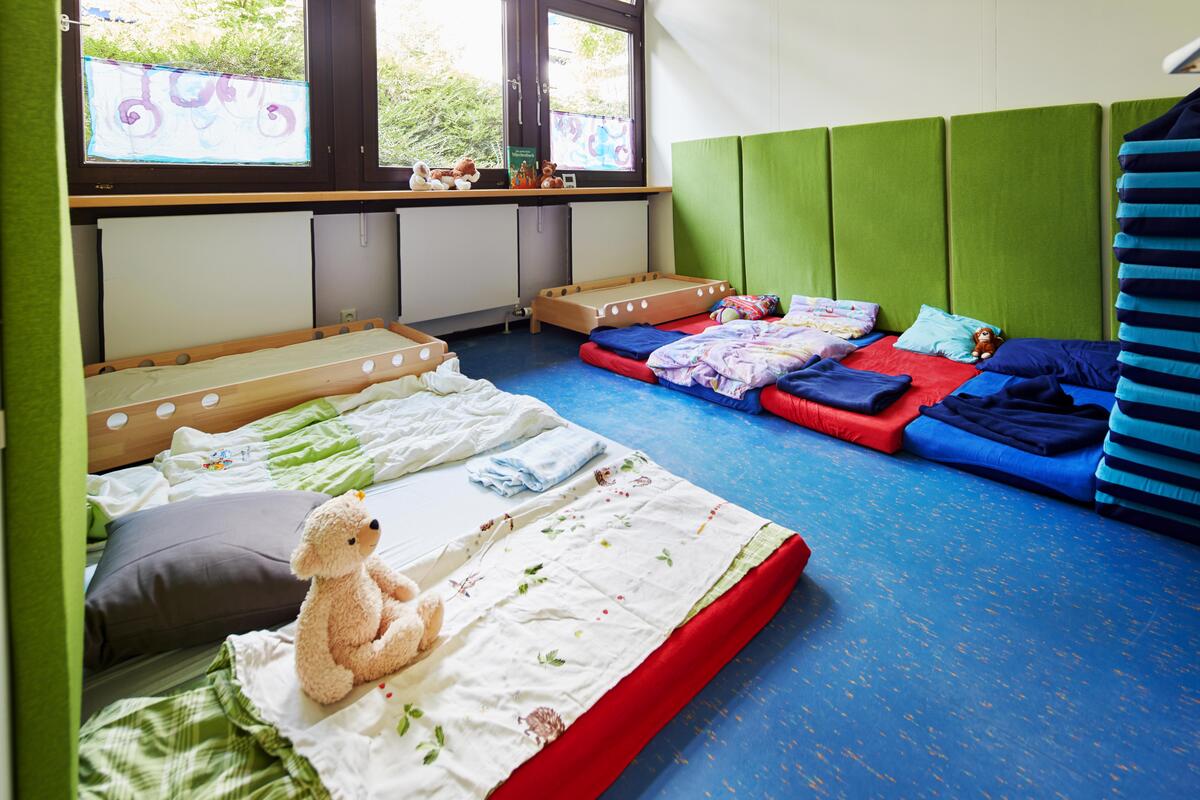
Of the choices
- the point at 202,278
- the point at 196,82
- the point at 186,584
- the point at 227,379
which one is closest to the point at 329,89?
the point at 196,82

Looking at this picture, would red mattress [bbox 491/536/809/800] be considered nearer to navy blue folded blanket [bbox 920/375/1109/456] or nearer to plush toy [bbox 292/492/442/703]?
plush toy [bbox 292/492/442/703]

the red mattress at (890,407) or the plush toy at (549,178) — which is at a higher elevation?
the plush toy at (549,178)

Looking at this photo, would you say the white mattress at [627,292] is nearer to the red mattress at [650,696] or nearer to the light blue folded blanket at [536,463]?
the light blue folded blanket at [536,463]

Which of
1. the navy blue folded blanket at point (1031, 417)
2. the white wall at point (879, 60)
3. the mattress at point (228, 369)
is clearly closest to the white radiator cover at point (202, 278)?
the mattress at point (228, 369)

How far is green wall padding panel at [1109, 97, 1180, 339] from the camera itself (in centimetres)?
293

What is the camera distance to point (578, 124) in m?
5.03

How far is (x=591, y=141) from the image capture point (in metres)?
5.15

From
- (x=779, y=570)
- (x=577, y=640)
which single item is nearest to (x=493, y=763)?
(x=577, y=640)

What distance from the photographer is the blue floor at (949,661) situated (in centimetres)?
121

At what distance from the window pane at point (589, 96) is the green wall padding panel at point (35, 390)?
14.6ft

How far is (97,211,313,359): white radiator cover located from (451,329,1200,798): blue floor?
2.43 m

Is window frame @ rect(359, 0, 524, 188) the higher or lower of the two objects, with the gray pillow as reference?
higher

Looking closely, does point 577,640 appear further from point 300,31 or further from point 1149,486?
point 300,31

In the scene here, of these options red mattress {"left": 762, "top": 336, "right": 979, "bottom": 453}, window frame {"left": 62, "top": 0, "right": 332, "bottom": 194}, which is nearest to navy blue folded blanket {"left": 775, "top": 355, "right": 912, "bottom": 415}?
red mattress {"left": 762, "top": 336, "right": 979, "bottom": 453}
